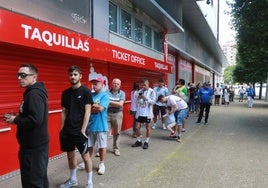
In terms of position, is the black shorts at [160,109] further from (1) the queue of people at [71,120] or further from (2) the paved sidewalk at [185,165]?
(1) the queue of people at [71,120]

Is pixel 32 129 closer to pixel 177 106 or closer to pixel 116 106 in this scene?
pixel 116 106

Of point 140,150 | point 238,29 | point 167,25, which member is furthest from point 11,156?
point 238,29

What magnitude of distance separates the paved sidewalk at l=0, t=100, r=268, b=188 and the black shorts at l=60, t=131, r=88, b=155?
31.4 inches

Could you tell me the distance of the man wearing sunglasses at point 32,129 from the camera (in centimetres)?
391

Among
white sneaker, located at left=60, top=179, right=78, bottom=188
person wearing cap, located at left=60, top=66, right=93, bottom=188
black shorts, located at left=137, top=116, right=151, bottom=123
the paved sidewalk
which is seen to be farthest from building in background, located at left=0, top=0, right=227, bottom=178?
black shorts, located at left=137, top=116, right=151, bottom=123

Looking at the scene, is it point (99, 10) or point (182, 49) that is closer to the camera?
point (99, 10)

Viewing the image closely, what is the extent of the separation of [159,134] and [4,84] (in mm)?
6602

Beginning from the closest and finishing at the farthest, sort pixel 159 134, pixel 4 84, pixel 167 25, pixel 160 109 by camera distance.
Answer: pixel 4 84 < pixel 159 134 < pixel 160 109 < pixel 167 25

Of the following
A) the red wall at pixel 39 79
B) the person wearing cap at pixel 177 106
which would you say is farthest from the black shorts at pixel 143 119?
the red wall at pixel 39 79

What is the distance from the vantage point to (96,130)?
641 centimetres

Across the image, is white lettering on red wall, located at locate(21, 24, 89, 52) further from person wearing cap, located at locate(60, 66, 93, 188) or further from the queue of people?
person wearing cap, located at locate(60, 66, 93, 188)

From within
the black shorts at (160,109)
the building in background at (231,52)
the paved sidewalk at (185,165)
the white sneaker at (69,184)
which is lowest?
the paved sidewalk at (185,165)

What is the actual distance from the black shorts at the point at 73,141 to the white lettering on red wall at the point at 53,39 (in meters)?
1.79

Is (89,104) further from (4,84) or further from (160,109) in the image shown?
(160,109)
